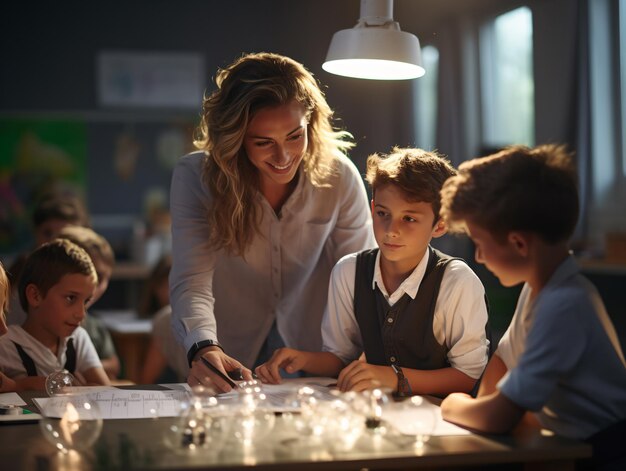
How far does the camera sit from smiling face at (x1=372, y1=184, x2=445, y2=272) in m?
1.92

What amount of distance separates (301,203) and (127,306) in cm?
510

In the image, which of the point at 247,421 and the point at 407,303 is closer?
the point at 247,421

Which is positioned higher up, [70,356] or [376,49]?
[376,49]

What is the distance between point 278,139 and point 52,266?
740 mm

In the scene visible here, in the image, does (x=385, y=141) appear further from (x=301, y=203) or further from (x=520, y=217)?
(x=520, y=217)

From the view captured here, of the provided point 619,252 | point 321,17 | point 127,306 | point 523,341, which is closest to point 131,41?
point 321,17

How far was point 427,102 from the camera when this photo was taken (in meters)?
6.87

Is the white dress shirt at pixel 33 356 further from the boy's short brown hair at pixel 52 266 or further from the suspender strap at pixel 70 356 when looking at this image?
the boy's short brown hair at pixel 52 266

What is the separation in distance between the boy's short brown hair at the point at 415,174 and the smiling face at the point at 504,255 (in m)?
0.46

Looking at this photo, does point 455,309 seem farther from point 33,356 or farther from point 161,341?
point 161,341

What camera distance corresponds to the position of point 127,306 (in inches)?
280

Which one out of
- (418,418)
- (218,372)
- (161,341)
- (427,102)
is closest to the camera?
(418,418)

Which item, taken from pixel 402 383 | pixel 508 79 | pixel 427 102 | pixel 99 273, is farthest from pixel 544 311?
pixel 427 102

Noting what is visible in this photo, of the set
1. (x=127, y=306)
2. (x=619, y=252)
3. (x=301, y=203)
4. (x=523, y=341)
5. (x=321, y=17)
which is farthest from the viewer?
(x=321, y=17)
